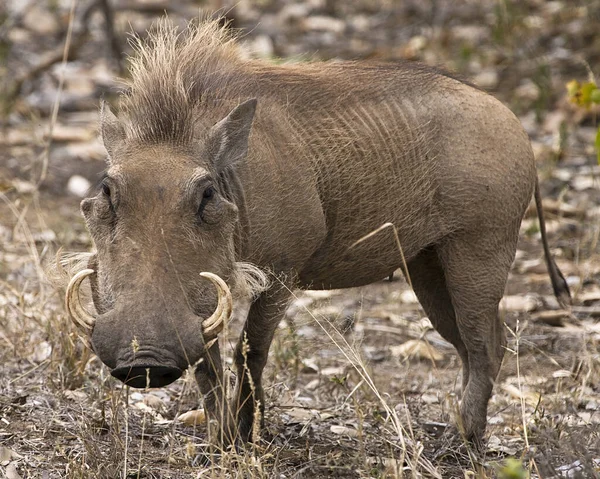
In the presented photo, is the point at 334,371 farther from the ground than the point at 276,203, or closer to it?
closer to it

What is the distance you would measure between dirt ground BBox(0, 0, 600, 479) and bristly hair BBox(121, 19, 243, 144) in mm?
351

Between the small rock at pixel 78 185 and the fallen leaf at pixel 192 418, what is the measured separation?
3.23 m

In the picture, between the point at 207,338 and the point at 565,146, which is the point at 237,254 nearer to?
the point at 207,338

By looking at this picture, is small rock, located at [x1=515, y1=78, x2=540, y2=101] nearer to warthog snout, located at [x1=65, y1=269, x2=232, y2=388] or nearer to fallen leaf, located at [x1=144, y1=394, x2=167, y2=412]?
fallen leaf, located at [x1=144, y1=394, x2=167, y2=412]

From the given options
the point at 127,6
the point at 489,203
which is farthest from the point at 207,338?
the point at 127,6

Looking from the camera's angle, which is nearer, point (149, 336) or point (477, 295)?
point (149, 336)

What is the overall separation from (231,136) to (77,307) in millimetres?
698

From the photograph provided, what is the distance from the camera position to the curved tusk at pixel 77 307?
2.79 metres

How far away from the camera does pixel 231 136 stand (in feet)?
10.3

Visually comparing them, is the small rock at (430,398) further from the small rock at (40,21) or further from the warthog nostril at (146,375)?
the small rock at (40,21)

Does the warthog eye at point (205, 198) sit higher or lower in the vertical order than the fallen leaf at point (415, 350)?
higher

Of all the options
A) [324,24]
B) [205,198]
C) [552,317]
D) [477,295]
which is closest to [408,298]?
[552,317]

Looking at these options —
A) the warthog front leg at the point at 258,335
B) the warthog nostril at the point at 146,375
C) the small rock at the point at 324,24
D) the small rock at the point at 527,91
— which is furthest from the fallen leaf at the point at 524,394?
the small rock at the point at 324,24

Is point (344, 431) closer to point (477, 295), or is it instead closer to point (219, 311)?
point (477, 295)
